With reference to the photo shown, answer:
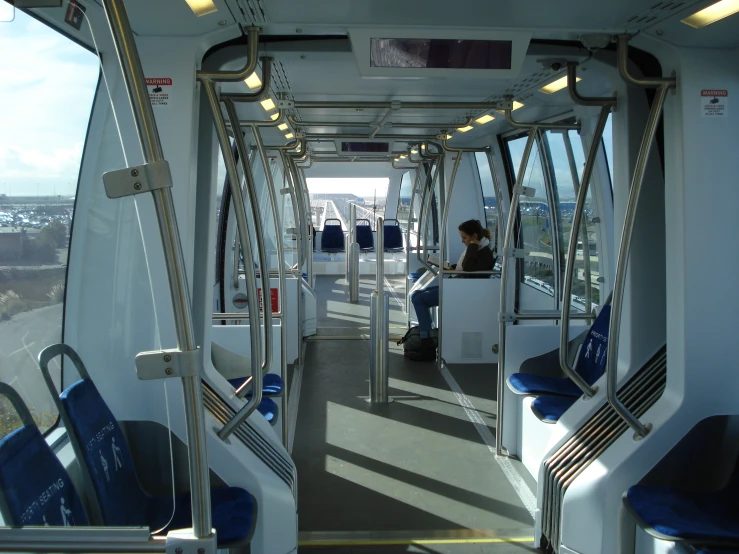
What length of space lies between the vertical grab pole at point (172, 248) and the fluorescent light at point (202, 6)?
0.97 m

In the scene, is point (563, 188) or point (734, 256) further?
point (563, 188)

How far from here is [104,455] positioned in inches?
82.0

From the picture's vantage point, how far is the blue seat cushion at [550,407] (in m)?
3.43

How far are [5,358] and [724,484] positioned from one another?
264 cm

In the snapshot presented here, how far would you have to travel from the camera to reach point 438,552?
304cm

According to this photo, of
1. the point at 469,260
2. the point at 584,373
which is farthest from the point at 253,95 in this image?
the point at 469,260

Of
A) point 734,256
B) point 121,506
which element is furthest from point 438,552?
point 734,256

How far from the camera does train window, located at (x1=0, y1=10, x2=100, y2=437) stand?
152 cm

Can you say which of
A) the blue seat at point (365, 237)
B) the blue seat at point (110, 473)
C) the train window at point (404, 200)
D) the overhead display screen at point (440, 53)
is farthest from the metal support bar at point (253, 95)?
the blue seat at point (365, 237)

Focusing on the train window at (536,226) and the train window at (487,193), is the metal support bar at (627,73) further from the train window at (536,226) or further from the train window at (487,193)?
the train window at (487,193)

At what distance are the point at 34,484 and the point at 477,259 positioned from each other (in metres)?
5.33

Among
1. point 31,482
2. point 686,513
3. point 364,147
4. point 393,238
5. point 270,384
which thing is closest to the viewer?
point 31,482

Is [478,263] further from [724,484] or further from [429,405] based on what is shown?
[724,484]

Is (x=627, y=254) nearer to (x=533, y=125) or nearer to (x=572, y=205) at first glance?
(x=533, y=125)
